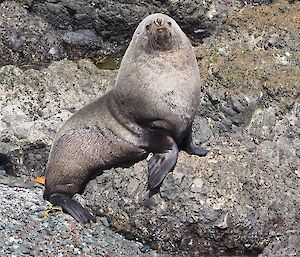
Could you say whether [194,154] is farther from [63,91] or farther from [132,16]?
[132,16]

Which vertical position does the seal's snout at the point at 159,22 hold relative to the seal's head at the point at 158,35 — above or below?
above

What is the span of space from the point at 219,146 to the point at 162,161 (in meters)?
0.65

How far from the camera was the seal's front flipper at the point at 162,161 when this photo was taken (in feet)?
18.5

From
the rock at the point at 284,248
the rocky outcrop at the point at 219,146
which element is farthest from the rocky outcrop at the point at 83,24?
the rock at the point at 284,248

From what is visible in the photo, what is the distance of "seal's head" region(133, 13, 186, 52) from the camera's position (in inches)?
232

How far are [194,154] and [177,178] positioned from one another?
0.38 m

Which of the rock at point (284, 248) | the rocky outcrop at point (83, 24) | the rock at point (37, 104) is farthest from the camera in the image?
the rocky outcrop at point (83, 24)

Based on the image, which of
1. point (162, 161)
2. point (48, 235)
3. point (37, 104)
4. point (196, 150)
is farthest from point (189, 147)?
point (37, 104)

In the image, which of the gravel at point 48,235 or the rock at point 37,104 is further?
the rock at point 37,104

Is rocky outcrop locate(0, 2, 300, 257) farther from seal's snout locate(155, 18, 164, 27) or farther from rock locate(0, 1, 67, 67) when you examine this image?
rock locate(0, 1, 67, 67)

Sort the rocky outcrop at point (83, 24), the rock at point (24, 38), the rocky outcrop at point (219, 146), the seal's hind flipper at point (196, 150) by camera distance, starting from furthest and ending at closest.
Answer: the rocky outcrop at point (83, 24), the rock at point (24, 38), the seal's hind flipper at point (196, 150), the rocky outcrop at point (219, 146)

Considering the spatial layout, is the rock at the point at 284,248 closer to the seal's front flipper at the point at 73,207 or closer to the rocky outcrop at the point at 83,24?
the seal's front flipper at the point at 73,207

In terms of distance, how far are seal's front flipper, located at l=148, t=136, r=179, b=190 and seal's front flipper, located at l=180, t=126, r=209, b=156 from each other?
0.78ft

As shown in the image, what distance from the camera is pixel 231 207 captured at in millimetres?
5633
